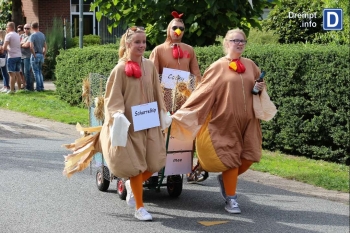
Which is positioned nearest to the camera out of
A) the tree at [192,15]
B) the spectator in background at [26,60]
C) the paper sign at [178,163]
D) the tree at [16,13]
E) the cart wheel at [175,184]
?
the paper sign at [178,163]

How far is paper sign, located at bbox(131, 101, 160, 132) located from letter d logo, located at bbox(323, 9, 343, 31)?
28.2ft

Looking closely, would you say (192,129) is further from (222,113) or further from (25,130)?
(25,130)

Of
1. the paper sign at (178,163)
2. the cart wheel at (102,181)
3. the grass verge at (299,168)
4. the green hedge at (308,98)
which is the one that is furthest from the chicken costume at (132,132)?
the green hedge at (308,98)

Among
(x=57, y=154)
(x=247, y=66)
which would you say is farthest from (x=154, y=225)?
(x=57, y=154)

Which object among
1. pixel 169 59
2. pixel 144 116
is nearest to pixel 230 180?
pixel 144 116

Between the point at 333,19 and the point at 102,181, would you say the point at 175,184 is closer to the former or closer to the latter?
the point at 102,181

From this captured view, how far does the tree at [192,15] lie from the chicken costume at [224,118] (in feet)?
18.1

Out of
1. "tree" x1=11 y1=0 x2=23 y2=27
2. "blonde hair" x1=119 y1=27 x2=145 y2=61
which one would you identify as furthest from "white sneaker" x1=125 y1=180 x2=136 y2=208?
"tree" x1=11 y1=0 x2=23 y2=27

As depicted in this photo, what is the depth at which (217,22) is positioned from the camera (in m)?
13.9

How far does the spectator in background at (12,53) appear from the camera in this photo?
19484 mm

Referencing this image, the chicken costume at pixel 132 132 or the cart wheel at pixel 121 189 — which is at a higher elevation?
the chicken costume at pixel 132 132

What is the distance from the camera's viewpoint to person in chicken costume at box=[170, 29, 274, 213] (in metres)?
7.81

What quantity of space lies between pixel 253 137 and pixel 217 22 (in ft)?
20.5

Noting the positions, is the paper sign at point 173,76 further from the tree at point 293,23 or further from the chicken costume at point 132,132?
the tree at point 293,23
